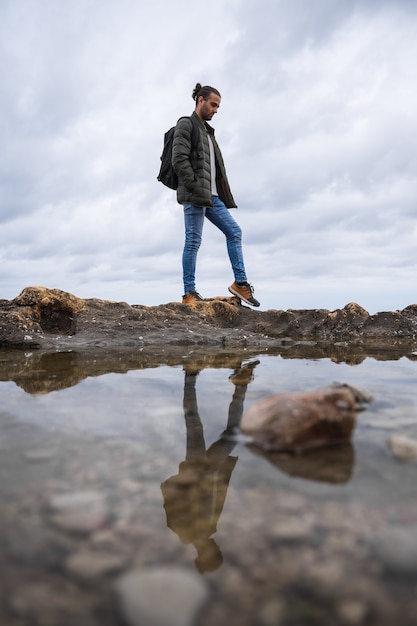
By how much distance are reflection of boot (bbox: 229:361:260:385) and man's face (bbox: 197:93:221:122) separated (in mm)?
3655

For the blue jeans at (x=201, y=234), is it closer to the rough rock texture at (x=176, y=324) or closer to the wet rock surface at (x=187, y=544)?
the rough rock texture at (x=176, y=324)

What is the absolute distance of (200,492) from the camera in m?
0.96

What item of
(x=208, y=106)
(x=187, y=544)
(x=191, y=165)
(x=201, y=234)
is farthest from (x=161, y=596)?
(x=208, y=106)

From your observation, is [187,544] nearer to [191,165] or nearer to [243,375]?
[243,375]

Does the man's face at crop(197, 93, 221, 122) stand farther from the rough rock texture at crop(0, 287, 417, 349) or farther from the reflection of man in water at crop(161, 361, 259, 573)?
the reflection of man in water at crop(161, 361, 259, 573)

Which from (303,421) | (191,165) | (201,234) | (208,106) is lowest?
(303,421)

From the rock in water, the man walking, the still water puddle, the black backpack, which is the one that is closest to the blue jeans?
the man walking

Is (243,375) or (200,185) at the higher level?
(200,185)

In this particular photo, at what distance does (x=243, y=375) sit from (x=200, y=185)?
3281 mm

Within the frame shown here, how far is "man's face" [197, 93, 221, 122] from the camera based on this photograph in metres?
5.13

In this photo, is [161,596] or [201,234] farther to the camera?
[201,234]

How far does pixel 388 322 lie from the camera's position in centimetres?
528

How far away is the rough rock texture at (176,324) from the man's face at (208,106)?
2259mm

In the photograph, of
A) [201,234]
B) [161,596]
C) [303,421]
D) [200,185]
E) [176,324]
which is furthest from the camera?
[201,234]
